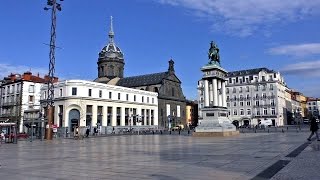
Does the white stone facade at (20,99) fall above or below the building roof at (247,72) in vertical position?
below

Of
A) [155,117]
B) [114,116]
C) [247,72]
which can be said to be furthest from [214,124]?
[247,72]

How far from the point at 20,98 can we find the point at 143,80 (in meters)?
45.5

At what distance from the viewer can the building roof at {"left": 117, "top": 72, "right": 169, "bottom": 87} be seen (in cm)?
11864

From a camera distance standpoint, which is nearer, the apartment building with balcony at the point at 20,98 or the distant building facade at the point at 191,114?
the apartment building with balcony at the point at 20,98

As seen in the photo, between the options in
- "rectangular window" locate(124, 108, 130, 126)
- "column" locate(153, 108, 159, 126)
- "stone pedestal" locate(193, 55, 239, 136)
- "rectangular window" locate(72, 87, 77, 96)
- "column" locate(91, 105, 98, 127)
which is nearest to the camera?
"stone pedestal" locate(193, 55, 239, 136)

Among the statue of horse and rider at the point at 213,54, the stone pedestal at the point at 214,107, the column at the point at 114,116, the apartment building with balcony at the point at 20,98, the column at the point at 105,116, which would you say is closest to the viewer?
the stone pedestal at the point at 214,107

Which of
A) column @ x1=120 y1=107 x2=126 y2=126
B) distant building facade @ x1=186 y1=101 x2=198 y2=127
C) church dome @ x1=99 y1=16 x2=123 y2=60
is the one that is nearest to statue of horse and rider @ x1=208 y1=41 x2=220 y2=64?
column @ x1=120 y1=107 x2=126 y2=126

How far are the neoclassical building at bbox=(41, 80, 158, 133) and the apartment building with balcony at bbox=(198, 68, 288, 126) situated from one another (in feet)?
115

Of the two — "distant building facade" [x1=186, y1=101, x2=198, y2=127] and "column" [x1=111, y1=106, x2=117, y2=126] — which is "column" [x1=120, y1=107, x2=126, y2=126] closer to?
"column" [x1=111, y1=106, x2=117, y2=126]

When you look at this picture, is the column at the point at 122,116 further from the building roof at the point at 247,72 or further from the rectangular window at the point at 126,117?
the building roof at the point at 247,72

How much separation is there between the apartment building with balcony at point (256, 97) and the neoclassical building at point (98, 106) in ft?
115

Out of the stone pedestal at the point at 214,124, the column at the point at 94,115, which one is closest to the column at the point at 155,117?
the column at the point at 94,115

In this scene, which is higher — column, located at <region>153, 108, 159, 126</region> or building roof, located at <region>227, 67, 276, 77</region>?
building roof, located at <region>227, 67, 276, 77</region>

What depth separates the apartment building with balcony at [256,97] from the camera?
115750 mm
